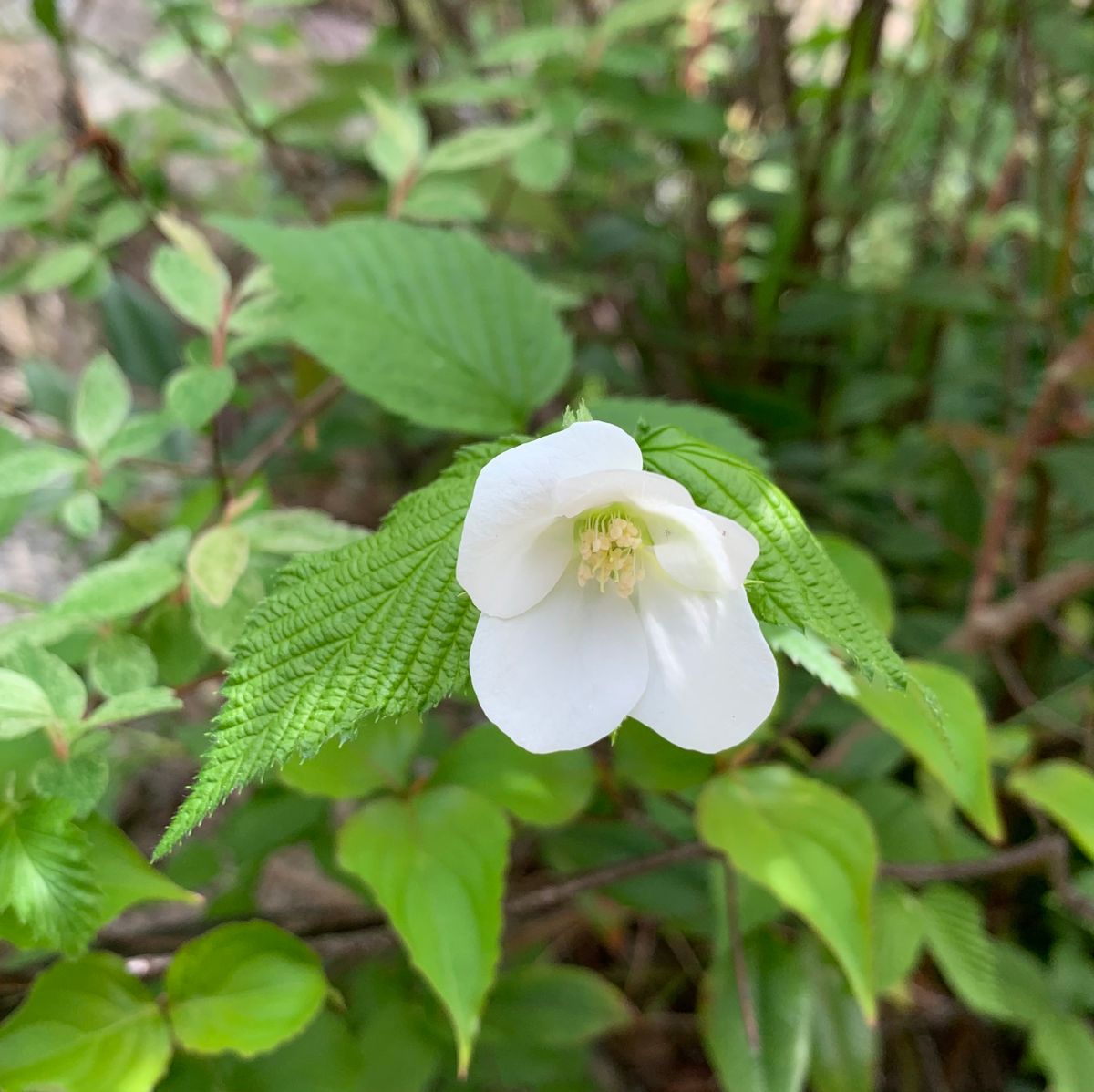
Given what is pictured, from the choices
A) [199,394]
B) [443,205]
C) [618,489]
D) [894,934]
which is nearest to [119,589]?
[199,394]

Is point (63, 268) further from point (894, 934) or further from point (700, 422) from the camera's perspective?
point (894, 934)

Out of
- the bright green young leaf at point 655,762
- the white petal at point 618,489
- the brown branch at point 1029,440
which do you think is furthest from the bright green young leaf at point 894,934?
the white petal at point 618,489

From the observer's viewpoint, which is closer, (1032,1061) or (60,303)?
(1032,1061)

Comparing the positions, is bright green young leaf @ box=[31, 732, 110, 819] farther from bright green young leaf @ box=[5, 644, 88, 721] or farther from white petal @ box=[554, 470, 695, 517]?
white petal @ box=[554, 470, 695, 517]

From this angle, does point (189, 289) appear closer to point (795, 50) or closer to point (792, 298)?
point (792, 298)

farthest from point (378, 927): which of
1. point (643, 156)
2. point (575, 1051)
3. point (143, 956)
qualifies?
point (643, 156)

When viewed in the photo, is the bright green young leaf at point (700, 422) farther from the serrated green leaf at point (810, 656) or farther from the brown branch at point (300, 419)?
the brown branch at point (300, 419)
